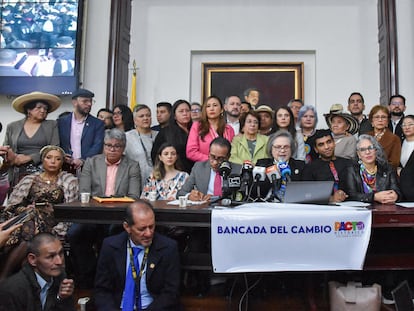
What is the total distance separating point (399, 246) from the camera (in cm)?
302

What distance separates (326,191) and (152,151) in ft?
5.88

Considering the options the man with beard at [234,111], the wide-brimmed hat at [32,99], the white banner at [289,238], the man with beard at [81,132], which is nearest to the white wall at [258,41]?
the man with beard at [234,111]

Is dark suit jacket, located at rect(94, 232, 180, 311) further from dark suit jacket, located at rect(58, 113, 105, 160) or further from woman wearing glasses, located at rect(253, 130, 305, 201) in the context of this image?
dark suit jacket, located at rect(58, 113, 105, 160)

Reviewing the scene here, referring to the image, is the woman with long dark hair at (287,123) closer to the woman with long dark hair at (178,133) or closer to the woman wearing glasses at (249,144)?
the woman wearing glasses at (249,144)

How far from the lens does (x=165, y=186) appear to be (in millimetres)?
3496

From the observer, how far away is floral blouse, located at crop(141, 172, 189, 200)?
3451 mm

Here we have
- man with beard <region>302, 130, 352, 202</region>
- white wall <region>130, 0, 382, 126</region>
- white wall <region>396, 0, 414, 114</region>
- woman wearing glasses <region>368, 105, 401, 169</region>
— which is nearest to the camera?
man with beard <region>302, 130, 352, 202</region>

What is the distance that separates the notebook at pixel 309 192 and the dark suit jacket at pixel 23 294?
4.95 ft

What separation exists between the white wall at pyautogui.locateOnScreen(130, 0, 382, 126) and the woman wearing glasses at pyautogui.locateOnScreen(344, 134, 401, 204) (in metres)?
3.74

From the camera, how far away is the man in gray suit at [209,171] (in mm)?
3244

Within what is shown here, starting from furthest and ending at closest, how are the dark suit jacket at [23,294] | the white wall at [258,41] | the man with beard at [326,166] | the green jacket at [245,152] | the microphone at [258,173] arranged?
1. the white wall at [258,41]
2. the green jacket at [245,152]
3. the man with beard at [326,166]
4. the microphone at [258,173]
5. the dark suit jacket at [23,294]

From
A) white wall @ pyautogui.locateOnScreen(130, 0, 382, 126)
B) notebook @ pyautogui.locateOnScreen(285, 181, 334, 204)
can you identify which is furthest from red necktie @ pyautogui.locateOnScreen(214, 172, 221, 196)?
white wall @ pyautogui.locateOnScreen(130, 0, 382, 126)

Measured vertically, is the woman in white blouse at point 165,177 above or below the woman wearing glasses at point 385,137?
below

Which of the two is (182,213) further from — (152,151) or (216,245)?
(152,151)
